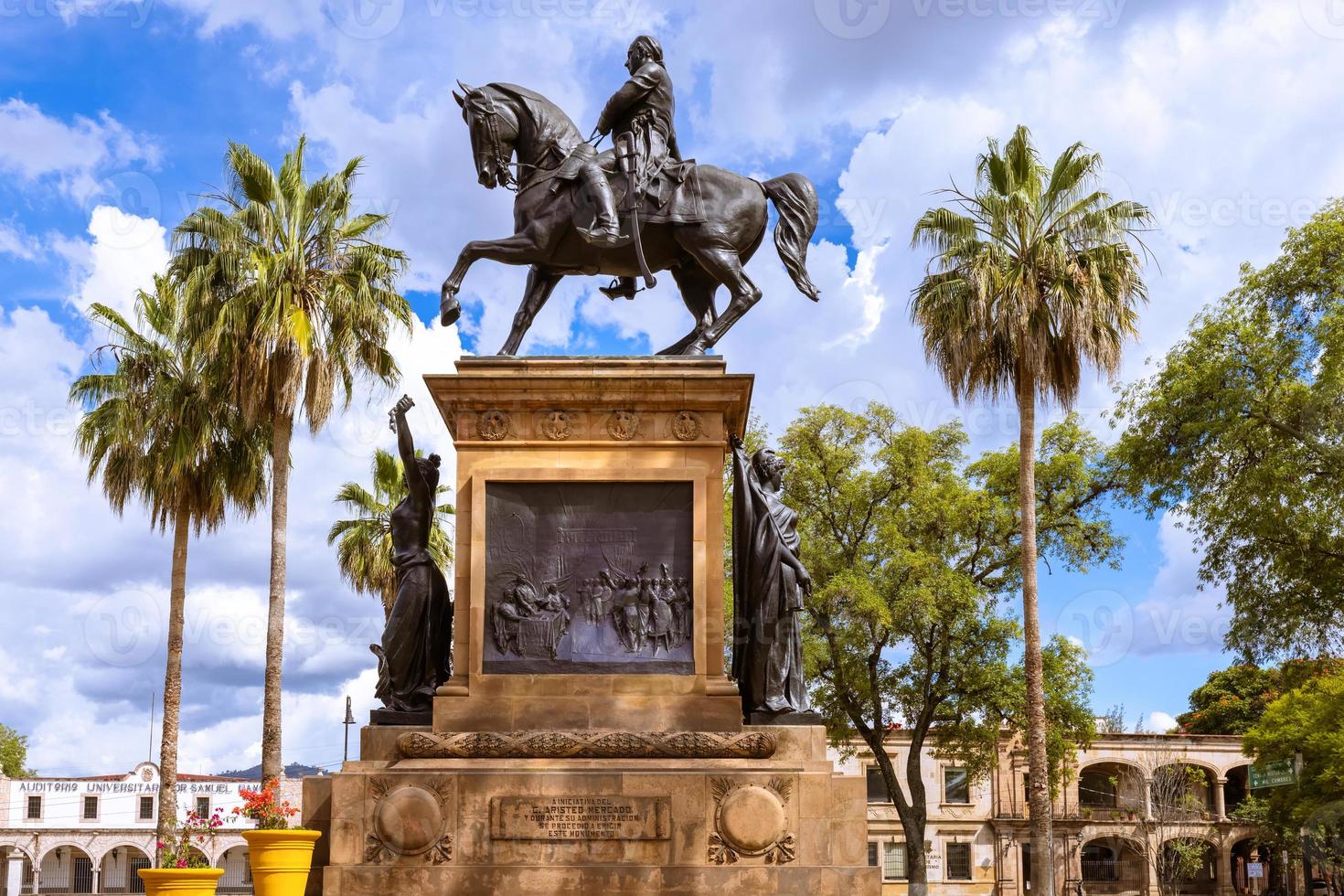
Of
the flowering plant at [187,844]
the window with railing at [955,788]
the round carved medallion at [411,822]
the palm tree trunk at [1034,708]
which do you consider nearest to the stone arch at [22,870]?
the window with railing at [955,788]

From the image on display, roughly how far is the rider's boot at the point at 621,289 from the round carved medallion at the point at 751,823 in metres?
5.61

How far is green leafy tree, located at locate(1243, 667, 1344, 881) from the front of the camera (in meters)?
40.3

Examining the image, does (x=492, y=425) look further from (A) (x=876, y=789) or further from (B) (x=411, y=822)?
(A) (x=876, y=789)

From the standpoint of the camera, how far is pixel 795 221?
15.0 m

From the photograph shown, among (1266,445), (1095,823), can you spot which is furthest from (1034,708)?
(1095,823)

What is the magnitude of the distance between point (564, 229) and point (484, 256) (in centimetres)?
84

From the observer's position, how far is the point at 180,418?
1194 inches

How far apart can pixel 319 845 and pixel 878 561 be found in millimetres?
25563

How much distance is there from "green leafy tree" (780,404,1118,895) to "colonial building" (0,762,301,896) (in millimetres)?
45240

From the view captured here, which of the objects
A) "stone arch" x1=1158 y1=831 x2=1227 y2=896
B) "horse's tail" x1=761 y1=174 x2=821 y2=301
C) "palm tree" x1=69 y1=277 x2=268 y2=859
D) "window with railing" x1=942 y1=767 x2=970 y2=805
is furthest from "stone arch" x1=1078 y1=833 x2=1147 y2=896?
"horse's tail" x1=761 y1=174 x2=821 y2=301

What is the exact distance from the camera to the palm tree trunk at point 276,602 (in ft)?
86.4

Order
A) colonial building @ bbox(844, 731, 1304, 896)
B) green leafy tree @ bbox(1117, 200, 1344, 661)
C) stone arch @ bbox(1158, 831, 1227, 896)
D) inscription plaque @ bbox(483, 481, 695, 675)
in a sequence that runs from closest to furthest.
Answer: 1. inscription plaque @ bbox(483, 481, 695, 675)
2. green leafy tree @ bbox(1117, 200, 1344, 661)
3. colonial building @ bbox(844, 731, 1304, 896)
4. stone arch @ bbox(1158, 831, 1227, 896)

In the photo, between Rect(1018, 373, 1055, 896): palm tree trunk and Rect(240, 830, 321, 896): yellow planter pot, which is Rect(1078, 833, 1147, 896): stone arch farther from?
Rect(240, 830, 321, 896): yellow planter pot

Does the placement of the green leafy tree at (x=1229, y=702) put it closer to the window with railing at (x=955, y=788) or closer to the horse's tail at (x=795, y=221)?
the window with railing at (x=955, y=788)
